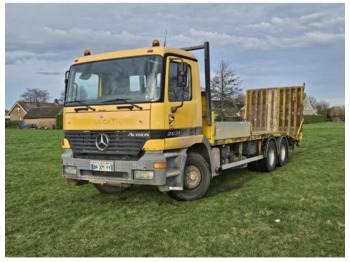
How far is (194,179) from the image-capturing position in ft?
20.5

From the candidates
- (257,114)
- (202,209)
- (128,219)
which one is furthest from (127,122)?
(257,114)

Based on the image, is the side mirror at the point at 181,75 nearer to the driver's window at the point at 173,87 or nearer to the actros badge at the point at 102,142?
the driver's window at the point at 173,87

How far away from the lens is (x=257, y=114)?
1275cm

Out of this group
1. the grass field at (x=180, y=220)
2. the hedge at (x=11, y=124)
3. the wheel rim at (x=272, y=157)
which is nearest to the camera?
the grass field at (x=180, y=220)

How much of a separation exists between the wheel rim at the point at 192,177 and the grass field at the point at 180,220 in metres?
0.34

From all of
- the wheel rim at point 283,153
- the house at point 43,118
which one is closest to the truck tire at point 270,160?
the wheel rim at point 283,153

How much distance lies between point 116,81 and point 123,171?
5.37 ft

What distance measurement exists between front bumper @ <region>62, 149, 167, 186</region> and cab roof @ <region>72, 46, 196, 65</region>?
1.77 meters

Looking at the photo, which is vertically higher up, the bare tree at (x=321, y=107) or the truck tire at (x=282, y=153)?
the bare tree at (x=321, y=107)

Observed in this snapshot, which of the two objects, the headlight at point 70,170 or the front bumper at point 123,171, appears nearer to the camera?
the front bumper at point 123,171

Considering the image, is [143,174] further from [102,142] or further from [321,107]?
[321,107]

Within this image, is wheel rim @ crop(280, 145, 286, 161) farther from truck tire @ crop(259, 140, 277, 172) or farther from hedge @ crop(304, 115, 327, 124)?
hedge @ crop(304, 115, 327, 124)

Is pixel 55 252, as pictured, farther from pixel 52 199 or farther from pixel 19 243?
pixel 52 199

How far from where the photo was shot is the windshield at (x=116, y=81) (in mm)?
5520
